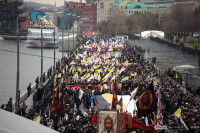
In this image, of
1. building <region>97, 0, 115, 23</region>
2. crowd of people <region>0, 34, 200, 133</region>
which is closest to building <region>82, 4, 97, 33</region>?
building <region>97, 0, 115, 23</region>

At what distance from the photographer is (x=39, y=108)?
16.5 metres

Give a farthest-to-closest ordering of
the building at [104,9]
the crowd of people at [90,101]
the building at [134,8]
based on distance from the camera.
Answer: the building at [104,9] < the building at [134,8] < the crowd of people at [90,101]

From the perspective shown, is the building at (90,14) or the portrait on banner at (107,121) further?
the building at (90,14)

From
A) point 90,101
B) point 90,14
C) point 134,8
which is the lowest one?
point 90,101

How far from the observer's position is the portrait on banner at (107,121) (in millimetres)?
10016

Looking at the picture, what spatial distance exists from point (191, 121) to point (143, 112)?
65.0 inches

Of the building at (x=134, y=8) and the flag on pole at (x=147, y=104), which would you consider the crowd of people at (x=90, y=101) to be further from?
the building at (x=134, y=8)

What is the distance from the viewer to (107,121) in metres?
10.0

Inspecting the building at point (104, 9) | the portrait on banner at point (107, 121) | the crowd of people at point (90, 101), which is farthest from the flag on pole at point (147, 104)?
the building at point (104, 9)

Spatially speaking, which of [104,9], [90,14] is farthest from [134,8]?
[90,14]

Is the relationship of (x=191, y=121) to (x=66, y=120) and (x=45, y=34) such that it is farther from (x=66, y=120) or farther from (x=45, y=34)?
(x=45, y=34)

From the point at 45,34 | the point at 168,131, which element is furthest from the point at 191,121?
the point at 45,34

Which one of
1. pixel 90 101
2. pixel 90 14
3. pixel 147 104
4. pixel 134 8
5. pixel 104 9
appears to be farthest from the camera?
pixel 90 14

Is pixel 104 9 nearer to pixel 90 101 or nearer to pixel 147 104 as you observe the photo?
pixel 90 101
